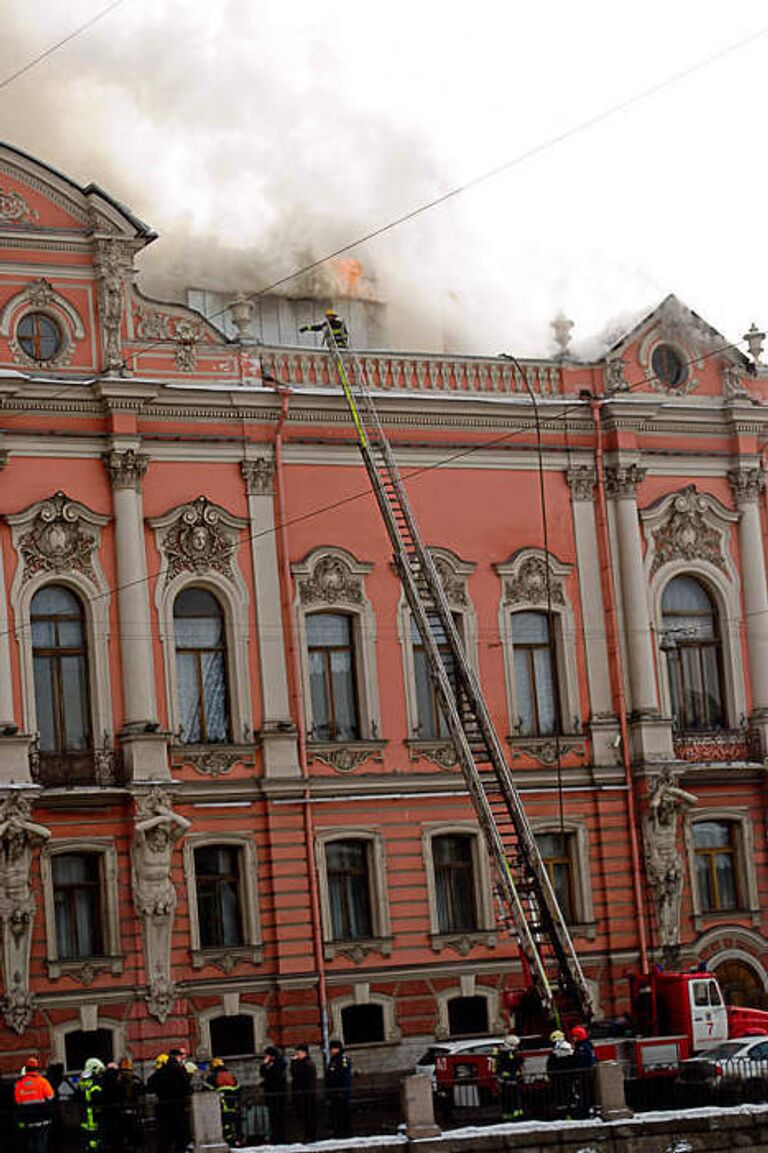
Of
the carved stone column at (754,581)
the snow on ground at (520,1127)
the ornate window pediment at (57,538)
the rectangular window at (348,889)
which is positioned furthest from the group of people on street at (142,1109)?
the carved stone column at (754,581)

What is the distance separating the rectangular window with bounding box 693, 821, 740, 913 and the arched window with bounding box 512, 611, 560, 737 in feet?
10.4

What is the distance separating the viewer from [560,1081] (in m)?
30.0

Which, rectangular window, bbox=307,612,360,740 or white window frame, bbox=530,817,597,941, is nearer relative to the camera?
rectangular window, bbox=307,612,360,740

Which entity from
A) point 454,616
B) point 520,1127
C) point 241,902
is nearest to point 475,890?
point 241,902

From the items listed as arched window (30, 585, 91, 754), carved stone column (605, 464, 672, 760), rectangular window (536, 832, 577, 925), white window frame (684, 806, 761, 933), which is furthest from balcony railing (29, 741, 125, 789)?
white window frame (684, 806, 761, 933)

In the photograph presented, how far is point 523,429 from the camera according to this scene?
40.7m

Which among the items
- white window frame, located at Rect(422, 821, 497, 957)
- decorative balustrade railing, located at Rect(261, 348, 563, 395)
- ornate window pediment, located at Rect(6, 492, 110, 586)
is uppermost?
decorative balustrade railing, located at Rect(261, 348, 563, 395)

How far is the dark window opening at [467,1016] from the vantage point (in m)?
38.3

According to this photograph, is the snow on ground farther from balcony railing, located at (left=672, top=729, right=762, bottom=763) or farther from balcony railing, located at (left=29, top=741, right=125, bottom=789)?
balcony railing, located at (left=672, top=729, right=762, bottom=763)

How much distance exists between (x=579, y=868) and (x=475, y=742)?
3.76 m

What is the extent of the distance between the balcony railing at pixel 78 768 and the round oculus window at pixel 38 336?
597cm

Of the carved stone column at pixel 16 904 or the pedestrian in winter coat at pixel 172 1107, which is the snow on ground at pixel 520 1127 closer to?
the pedestrian in winter coat at pixel 172 1107

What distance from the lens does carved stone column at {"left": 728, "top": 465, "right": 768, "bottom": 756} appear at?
137 ft

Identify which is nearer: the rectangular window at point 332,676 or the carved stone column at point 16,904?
the carved stone column at point 16,904
